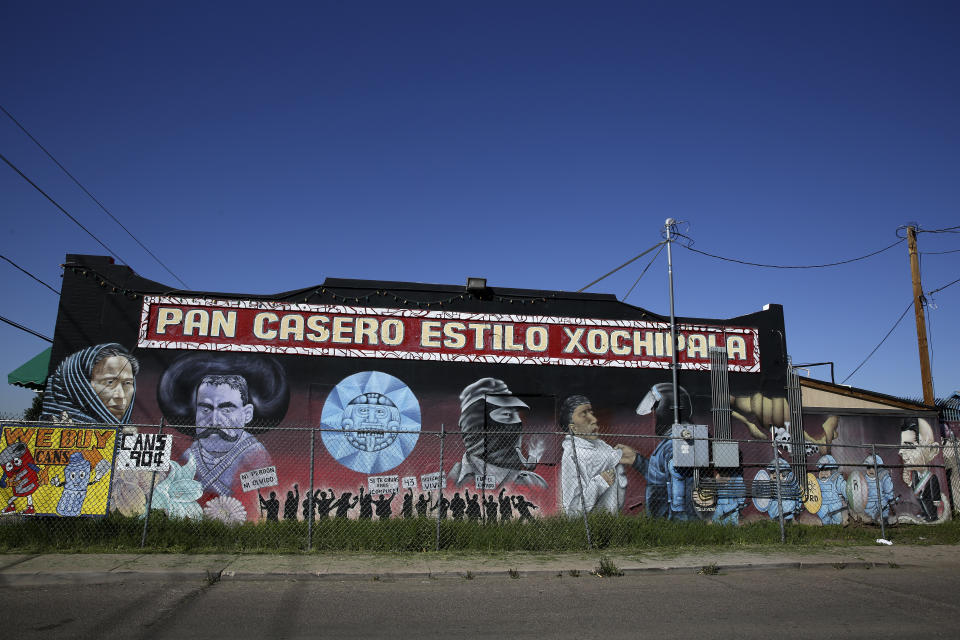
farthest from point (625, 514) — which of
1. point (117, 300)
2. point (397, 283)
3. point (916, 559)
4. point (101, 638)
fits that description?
point (117, 300)

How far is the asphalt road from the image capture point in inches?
263

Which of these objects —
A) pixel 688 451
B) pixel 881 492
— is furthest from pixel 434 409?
pixel 881 492

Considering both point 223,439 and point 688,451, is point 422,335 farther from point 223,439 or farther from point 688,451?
point 688,451

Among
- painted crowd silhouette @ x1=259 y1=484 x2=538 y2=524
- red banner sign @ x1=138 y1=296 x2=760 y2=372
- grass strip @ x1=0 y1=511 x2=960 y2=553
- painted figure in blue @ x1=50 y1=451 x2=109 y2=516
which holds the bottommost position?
grass strip @ x1=0 y1=511 x2=960 y2=553

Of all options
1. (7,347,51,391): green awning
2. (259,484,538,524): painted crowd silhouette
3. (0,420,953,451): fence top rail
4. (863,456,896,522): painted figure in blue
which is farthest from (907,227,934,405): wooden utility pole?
(7,347,51,391): green awning

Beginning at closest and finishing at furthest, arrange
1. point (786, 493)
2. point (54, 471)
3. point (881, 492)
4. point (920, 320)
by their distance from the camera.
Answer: point (54, 471) → point (786, 493) → point (881, 492) → point (920, 320)

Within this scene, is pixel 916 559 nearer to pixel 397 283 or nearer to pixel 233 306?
pixel 397 283

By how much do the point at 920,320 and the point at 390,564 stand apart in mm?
16401

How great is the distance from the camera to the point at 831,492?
15047 mm

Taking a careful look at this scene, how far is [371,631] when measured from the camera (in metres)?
6.64

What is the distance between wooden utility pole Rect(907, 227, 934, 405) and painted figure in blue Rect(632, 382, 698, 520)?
8.31 metres

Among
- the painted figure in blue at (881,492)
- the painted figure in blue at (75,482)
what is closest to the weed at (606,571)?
the painted figure in blue at (75,482)

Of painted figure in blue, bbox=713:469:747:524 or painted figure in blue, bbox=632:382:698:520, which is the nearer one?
painted figure in blue, bbox=632:382:698:520

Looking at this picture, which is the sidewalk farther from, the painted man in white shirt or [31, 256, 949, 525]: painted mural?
the painted man in white shirt
